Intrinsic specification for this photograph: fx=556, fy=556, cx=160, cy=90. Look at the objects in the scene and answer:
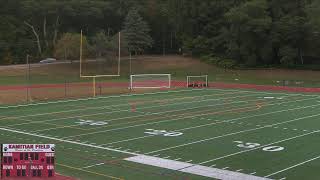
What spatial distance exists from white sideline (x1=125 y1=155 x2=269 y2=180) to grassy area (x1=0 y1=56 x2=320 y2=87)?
3922cm

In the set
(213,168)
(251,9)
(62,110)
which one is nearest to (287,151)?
(213,168)

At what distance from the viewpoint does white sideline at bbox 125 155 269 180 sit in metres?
15.2

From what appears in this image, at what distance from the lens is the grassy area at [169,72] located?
59.0m

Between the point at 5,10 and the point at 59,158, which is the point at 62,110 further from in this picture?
the point at 5,10

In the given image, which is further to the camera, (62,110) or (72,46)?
(72,46)

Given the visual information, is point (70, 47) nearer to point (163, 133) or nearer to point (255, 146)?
point (163, 133)

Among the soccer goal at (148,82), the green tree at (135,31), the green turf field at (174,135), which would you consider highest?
the green tree at (135,31)

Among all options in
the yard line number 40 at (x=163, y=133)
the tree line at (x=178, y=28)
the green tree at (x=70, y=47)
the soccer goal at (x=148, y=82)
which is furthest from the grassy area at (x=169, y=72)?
the yard line number 40 at (x=163, y=133)

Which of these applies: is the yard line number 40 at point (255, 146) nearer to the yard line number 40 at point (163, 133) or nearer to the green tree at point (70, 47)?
the yard line number 40 at point (163, 133)

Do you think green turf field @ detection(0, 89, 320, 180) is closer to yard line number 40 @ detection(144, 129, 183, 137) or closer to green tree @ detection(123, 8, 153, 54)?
yard line number 40 @ detection(144, 129, 183, 137)

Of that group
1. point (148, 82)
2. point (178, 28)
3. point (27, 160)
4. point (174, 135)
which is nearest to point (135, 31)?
point (178, 28)

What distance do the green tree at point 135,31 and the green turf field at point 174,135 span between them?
4214 centimetres

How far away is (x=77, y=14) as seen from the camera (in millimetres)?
81312

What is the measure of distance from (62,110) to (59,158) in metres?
13.4
